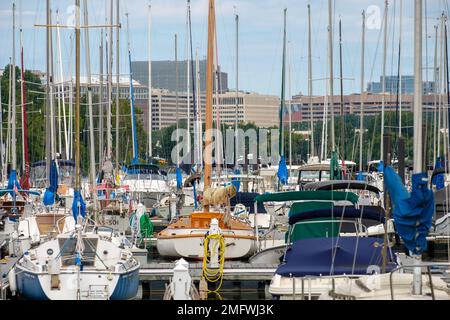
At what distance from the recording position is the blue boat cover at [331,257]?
870 inches

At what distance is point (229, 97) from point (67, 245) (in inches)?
6257

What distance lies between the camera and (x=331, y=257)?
22656 millimetres

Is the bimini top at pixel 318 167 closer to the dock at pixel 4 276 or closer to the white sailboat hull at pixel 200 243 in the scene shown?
the white sailboat hull at pixel 200 243

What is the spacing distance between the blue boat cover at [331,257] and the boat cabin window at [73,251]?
4.38 meters

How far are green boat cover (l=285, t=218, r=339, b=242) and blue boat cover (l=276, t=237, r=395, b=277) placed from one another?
3.53 meters

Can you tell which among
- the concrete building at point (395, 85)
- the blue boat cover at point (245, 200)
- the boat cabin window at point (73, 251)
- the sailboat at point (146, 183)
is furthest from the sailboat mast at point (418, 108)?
the sailboat at point (146, 183)

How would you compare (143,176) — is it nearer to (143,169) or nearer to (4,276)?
(143,169)

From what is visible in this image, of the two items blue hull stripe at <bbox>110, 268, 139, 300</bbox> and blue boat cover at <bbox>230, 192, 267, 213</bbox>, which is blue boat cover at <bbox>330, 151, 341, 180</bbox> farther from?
blue hull stripe at <bbox>110, 268, 139, 300</bbox>

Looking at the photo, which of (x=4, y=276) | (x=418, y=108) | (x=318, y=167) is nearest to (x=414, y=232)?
(x=418, y=108)

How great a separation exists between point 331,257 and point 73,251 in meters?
5.82

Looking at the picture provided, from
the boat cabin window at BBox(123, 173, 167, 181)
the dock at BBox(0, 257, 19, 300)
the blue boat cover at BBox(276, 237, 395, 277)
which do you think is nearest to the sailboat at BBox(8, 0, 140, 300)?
the dock at BBox(0, 257, 19, 300)

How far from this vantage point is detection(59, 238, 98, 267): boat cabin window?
24.9 m

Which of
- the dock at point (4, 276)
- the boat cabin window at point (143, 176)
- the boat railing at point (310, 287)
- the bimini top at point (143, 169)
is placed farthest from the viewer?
A: the bimini top at point (143, 169)

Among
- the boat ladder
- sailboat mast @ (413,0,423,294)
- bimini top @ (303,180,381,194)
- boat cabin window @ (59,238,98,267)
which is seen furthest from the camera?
bimini top @ (303,180,381,194)
